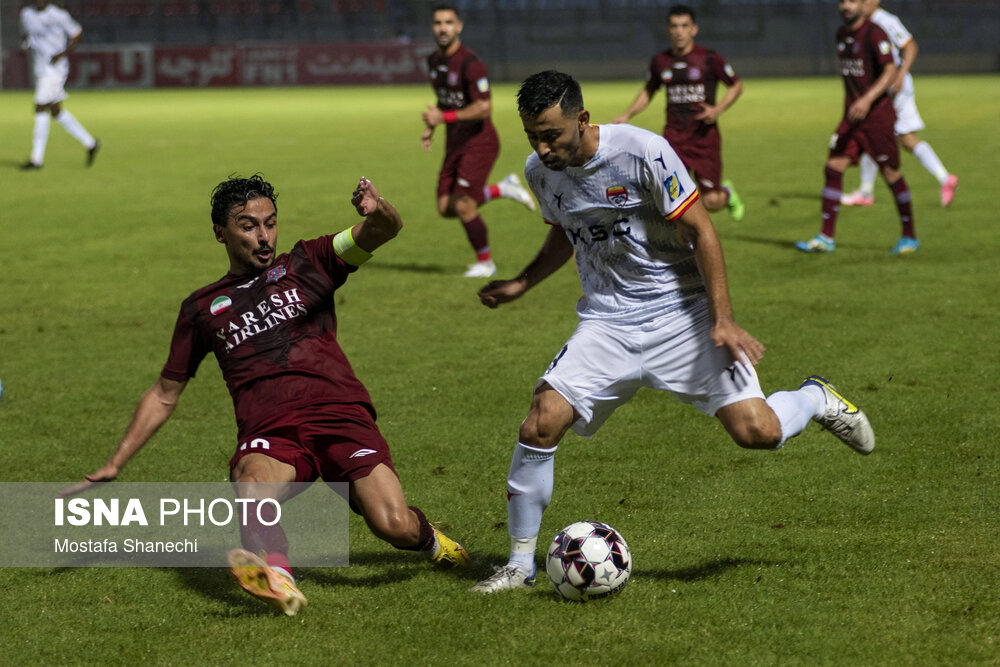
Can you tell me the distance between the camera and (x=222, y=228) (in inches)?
201

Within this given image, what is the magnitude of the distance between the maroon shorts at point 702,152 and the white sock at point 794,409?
294 inches

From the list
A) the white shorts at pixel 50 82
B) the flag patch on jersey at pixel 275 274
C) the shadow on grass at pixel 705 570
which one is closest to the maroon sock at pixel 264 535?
the flag patch on jersey at pixel 275 274

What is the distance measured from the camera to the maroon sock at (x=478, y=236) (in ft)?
37.6

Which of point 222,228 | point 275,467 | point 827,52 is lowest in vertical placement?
point 827,52

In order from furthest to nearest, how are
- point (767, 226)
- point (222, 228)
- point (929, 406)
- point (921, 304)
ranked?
point (767, 226) < point (921, 304) < point (929, 406) < point (222, 228)

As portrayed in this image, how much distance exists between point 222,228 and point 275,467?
1053mm

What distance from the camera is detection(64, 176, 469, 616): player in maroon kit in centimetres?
477

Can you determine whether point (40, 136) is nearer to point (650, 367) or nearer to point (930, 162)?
point (930, 162)

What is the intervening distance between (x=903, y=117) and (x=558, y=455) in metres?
9.53

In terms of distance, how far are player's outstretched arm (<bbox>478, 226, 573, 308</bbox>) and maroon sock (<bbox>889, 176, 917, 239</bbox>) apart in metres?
7.21

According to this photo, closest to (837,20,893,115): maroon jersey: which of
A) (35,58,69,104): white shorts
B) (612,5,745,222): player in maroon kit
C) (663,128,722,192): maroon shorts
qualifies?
(612,5,745,222): player in maroon kit

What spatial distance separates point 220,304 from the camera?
5.03 metres

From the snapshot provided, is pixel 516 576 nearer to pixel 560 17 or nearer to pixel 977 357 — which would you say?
pixel 977 357

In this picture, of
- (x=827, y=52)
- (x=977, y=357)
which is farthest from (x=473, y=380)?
(x=827, y=52)
